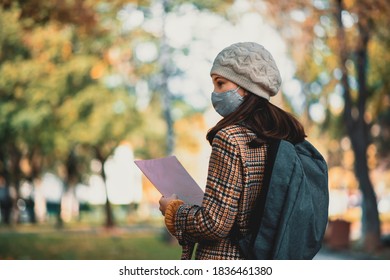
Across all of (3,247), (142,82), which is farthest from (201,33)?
(3,247)

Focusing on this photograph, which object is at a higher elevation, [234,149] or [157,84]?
[234,149]

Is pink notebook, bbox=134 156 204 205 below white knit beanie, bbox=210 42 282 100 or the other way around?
below

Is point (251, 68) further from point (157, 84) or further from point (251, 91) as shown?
point (157, 84)

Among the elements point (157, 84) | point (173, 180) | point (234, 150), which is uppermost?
point (234, 150)

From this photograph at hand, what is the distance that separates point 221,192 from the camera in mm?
2062

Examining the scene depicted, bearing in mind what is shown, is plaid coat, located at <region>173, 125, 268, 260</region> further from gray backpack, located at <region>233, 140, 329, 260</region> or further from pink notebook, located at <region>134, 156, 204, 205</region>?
pink notebook, located at <region>134, 156, 204, 205</region>

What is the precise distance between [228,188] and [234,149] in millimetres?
123

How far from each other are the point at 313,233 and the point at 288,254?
0.11 metres

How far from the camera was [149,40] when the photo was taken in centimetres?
1496

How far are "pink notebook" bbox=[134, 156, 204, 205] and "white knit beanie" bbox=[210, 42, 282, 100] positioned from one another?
397mm

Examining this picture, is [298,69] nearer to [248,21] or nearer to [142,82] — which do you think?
[248,21]

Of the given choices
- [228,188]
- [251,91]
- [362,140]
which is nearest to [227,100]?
[251,91]

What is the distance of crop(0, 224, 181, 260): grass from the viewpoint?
11.4 meters

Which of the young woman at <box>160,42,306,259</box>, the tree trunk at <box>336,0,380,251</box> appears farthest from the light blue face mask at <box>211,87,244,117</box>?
the tree trunk at <box>336,0,380,251</box>
